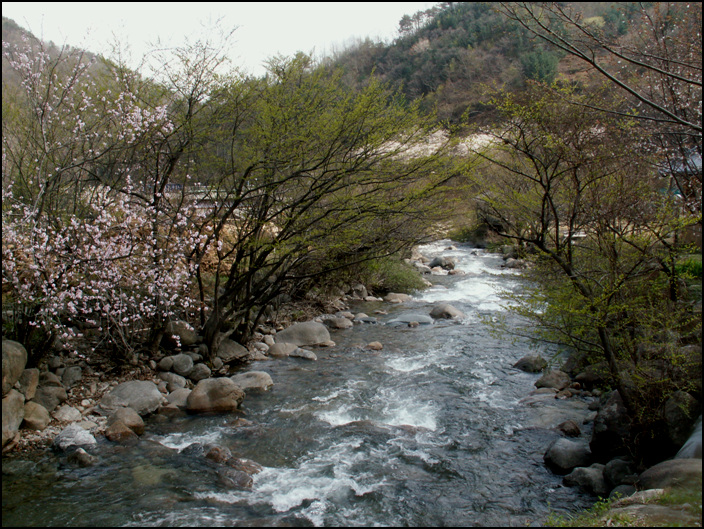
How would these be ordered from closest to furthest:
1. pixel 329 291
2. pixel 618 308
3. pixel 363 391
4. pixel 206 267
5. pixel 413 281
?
pixel 618 308
pixel 363 391
pixel 206 267
pixel 329 291
pixel 413 281

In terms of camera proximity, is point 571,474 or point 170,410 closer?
point 571,474

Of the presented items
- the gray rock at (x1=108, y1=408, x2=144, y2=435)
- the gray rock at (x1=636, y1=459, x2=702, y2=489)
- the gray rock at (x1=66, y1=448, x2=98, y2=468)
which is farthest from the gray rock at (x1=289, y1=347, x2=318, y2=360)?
the gray rock at (x1=636, y1=459, x2=702, y2=489)

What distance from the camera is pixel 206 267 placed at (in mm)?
9922

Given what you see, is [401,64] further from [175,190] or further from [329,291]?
[175,190]

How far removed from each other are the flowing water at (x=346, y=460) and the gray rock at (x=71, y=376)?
1.45m

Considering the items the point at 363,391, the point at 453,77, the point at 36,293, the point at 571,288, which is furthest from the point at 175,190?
the point at 453,77

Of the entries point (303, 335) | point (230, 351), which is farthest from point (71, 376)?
point (303, 335)

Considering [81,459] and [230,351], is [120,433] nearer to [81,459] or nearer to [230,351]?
[81,459]

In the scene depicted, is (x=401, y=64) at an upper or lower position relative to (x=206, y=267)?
upper

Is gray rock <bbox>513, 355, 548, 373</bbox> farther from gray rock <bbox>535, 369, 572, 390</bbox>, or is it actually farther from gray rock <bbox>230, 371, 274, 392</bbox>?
gray rock <bbox>230, 371, 274, 392</bbox>

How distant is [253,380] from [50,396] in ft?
9.07

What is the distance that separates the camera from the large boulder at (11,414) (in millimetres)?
5262

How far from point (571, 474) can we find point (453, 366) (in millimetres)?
3743

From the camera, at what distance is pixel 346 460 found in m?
5.55
